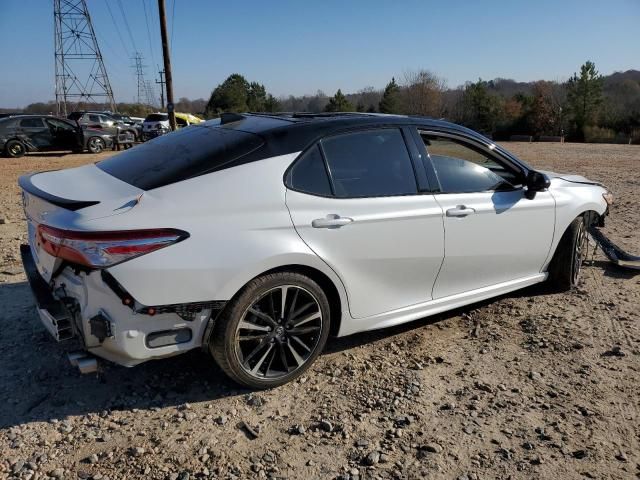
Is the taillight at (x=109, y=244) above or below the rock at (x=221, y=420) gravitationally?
above

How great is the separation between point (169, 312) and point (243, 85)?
62.2 meters

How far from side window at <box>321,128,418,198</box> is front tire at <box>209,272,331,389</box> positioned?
0.70m

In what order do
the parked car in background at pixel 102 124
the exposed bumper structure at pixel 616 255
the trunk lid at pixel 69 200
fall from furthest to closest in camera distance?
the parked car in background at pixel 102 124 < the exposed bumper structure at pixel 616 255 < the trunk lid at pixel 69 200

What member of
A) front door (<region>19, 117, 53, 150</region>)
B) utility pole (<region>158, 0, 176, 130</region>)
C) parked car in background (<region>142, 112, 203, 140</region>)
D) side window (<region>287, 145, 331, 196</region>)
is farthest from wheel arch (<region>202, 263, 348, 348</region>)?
parked car in background (<region>142, 112, 203, 140</region>)

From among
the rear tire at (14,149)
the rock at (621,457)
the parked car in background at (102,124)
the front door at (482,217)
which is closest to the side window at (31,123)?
the rear tire at (14,149)

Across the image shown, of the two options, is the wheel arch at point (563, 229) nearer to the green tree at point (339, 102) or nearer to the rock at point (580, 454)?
the rock at point (580, 454)

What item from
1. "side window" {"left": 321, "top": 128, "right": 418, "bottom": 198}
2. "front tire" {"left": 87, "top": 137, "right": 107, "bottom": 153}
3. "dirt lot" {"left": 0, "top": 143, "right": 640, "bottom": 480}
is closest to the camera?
"dirt lot" {"left": 0, "top": 143, "right": 640, "bottom": 480}

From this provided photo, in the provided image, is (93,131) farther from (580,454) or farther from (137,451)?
(580,454)

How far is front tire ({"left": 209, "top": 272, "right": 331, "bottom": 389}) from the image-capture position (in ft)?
9.93

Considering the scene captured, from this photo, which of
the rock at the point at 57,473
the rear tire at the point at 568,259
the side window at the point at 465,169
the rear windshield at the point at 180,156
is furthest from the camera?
the rear tire at the point at 568,259

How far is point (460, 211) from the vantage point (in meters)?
3.82

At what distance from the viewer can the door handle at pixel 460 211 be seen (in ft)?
12.4

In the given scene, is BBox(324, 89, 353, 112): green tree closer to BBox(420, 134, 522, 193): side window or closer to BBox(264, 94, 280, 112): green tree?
BBox(264, 94, 280, 112): green tree

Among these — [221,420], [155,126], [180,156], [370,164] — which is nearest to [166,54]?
[155,126]
